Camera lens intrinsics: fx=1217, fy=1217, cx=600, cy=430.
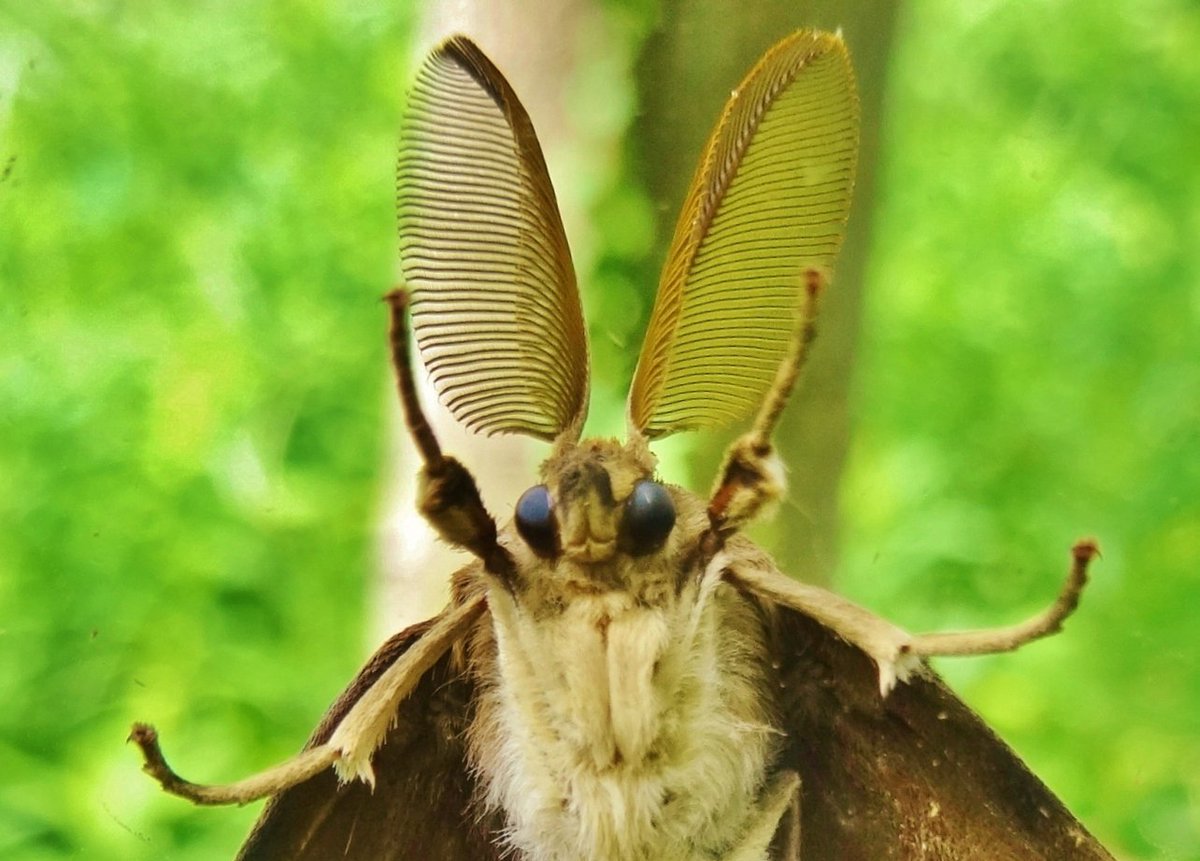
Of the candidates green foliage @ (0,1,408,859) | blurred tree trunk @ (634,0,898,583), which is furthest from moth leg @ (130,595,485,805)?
green foliage @ (0,1,408,859)

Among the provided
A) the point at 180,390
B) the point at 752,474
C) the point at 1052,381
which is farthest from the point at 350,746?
the point at 1052,381

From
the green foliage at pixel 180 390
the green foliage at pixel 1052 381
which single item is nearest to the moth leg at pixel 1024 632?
the green foliage at pixel 1052 381

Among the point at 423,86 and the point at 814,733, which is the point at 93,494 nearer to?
the point at 423,86

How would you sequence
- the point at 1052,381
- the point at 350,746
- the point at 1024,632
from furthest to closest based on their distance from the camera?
the point at 1052,381 → the point at 350,746 → the point at 1024,632

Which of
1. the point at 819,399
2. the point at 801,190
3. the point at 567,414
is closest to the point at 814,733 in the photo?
the point at 567,414

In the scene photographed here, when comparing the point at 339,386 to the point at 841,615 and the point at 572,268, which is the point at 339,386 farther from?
the point at 841,615
